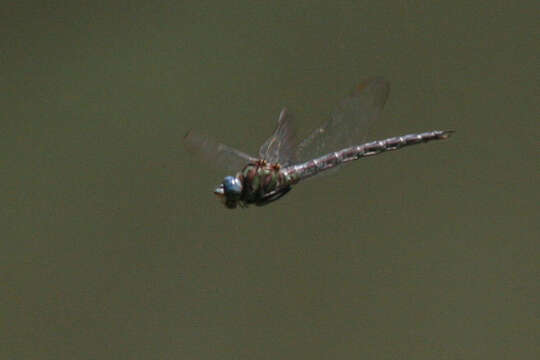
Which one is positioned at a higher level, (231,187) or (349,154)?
(349,154)

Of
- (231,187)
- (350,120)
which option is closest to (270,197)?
(231,187)

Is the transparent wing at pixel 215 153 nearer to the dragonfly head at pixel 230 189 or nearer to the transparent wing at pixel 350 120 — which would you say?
the dragonfly head at pixel 230 189

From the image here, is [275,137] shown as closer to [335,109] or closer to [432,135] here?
[335,109]

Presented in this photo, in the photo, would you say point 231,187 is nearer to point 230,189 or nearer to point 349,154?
point 230,189

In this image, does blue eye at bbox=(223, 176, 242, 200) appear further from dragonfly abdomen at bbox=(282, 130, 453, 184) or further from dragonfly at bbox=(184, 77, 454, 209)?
dragonfly abdomen at bbox=(282, 130, 453, 184)

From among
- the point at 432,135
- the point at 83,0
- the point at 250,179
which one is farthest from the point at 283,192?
the point at 83,0

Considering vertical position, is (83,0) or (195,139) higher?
(83,0)

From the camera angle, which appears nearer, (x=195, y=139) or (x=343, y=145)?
(x=195, y=139)

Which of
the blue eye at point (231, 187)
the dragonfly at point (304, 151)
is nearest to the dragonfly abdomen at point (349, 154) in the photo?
the dragonfly at point (304, 151)
